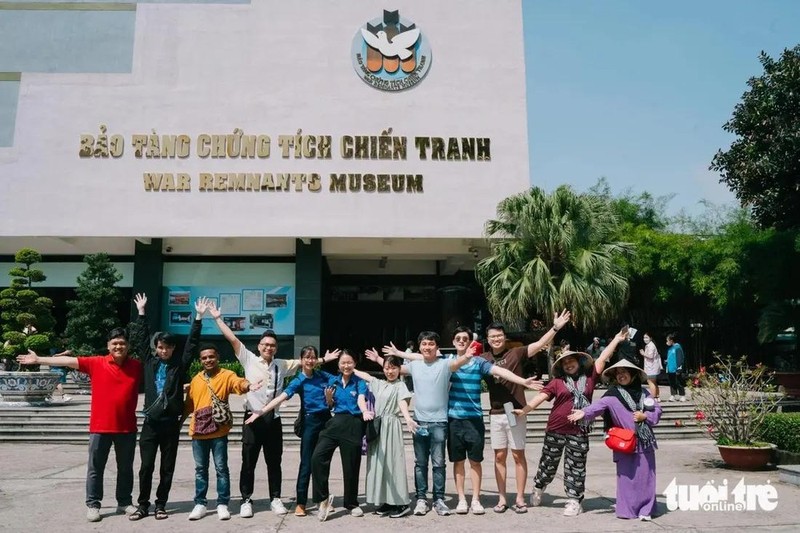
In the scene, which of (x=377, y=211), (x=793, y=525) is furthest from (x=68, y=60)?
(x=793, y=525)

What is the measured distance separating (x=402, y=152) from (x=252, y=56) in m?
5.56

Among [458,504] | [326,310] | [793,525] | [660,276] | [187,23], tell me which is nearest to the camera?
[793,525]

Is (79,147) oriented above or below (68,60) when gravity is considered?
below

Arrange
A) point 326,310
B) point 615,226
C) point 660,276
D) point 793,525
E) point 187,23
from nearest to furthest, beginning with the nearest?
1. point 793,525
2. point 615,226
3. point 187,23
4. point 660,276
5. point 326,310

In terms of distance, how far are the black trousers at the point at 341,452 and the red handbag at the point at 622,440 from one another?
7.93 ft

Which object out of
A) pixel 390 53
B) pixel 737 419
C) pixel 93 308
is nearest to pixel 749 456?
pixel 737 419

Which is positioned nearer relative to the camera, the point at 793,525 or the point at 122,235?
the point at 793,525

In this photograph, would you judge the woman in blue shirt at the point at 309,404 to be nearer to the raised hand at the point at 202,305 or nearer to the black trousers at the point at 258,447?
the black trousers at the point at 258,447

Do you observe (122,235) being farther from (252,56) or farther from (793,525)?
(793,525)

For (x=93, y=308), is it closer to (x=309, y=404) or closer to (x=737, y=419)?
(x=309, y=404)

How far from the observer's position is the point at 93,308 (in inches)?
774

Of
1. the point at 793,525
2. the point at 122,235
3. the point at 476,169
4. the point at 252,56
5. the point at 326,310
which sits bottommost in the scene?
the point at 793,525

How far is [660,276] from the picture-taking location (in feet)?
76.0

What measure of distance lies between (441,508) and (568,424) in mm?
1487
